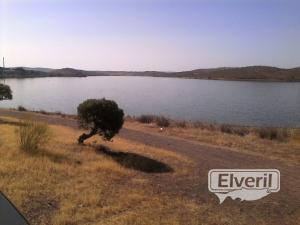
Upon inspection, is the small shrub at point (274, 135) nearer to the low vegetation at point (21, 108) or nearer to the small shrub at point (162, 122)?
the small shrub at point (162, 122)

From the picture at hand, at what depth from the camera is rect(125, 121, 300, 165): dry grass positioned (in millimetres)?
11555

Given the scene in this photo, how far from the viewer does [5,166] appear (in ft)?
27.4

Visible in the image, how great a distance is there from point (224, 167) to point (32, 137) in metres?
4.81

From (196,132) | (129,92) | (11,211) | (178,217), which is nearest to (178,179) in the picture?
(178,217)

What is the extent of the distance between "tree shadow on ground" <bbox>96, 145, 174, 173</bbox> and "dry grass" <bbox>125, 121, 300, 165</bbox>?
10.4 feet

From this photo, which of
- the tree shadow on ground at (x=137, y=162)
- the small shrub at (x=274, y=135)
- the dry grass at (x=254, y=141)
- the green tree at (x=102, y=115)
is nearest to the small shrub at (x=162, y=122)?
the dry grass at (x=254, y=141)

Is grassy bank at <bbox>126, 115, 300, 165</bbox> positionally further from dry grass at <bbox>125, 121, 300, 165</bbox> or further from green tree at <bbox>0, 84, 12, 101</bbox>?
green tree at <bbox>0, 84, 12, 101</bbox>

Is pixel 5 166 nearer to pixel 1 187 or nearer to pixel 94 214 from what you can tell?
pixel 1 187

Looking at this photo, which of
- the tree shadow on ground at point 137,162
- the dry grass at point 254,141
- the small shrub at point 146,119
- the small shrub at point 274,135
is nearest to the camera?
the tree shadow on ground at point 137,162

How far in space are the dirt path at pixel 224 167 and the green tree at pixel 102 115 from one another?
1667 millimetres

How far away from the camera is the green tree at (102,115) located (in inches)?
482

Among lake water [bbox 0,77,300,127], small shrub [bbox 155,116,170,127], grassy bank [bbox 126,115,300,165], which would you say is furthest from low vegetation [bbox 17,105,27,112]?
small shrub [bbox 155,116,170,127]

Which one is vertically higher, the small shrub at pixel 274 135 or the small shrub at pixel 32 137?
the small shrub at pixel 32 137

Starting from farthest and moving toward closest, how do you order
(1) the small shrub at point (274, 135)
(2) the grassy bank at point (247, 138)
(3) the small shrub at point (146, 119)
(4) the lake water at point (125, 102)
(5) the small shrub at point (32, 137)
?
(3) the small shrub at point (146, 119)
(4) the lake water at point (125, 102)
(1) the small shrub at point (274, 135)
(2) the grassy bank at point (247, 138)
(5) the small shrub at point (32, 137)
